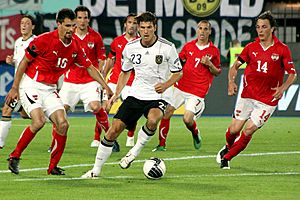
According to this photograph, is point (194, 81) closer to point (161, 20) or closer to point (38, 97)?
point (38, 97)

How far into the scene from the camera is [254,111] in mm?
14102

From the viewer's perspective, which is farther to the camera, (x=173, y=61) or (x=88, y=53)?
(x=88, y=53)

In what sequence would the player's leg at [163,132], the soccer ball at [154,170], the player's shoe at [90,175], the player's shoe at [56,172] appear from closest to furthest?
the soccer ball at [154,170], the player's shoe at [90,175], the player's shoe at [56,172], the player's leg at [163,132]

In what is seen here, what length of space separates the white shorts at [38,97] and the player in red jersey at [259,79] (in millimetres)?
2438

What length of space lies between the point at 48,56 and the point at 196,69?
16.3 feet

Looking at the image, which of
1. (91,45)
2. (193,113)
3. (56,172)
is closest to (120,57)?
(91,45)

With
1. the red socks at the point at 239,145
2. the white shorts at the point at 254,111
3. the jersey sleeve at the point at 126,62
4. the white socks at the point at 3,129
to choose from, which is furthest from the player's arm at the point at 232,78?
the white socks at the point at 3,129

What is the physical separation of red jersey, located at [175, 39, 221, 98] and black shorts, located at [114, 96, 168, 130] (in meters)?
4.36

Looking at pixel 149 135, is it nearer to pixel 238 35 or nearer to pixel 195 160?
pixel 195 160

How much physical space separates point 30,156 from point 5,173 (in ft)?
8.46

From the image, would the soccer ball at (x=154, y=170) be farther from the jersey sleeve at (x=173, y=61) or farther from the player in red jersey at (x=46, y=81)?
the jersey sleeve at (x=173, y=61)

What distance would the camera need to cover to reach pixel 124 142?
18.8 m

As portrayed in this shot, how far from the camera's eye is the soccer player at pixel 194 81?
17.2 meters

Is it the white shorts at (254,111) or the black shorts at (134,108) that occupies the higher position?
the black shorts at (134,108)
